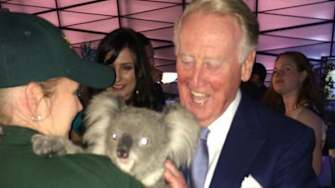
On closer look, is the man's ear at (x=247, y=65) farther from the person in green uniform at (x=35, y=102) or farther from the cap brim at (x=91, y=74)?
the person in green uniform at (x=35, y=102)

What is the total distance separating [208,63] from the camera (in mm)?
2211

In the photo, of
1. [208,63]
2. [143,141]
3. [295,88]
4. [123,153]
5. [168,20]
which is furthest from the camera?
[168,20]

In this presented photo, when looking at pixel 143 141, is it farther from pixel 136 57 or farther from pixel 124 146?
pixel 136 57

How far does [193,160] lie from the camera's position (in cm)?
210

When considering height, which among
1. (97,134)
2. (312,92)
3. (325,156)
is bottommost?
(325,156)

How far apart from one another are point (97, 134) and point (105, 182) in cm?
68

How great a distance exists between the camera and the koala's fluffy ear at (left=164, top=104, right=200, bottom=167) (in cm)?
201

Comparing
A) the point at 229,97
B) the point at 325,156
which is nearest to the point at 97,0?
the point at 325,156

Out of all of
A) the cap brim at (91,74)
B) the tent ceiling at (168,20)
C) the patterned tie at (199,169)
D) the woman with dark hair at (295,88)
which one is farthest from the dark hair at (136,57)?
the tent ceiling at (168,20)

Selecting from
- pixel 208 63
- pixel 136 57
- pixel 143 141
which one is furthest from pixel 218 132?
pixel 136 57

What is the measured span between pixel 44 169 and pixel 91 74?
405mm

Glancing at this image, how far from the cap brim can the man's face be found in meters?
0.55

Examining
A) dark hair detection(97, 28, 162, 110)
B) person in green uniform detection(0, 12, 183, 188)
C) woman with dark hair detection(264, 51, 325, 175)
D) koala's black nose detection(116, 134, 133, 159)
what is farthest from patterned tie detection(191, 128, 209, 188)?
woman with dark hair detection(264, 51, 325, 175)

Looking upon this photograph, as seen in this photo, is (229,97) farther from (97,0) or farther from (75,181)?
(97,0)
